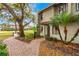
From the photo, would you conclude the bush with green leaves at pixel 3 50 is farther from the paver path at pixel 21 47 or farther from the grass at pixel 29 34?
the grass at pixel 29 34

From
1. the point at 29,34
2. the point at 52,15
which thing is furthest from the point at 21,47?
the point at 52,15

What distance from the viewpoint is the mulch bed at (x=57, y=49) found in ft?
10.2

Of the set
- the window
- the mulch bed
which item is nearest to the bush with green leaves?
the mulch bed

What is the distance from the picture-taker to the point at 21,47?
3.15m

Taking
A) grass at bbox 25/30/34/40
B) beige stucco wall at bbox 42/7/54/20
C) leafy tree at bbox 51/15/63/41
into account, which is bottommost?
grass at bbox 25/30/34/40

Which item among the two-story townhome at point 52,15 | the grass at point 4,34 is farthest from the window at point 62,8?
the grass at point 4,34

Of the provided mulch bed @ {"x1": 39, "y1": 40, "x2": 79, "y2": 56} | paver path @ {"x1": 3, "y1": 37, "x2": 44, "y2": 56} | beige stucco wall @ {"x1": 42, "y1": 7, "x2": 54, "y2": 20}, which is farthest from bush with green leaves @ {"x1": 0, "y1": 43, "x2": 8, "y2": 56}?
beige stucco wall @ {"x1": 42, "y1": 7, "x2": 54, "y2": 20}

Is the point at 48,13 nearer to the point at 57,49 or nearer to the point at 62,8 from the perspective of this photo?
the point at 62,8

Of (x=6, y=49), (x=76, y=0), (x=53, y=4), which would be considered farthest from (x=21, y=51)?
(x=76, y=0)

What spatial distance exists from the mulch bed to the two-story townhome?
80mm

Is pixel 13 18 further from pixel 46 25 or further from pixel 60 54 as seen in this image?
pixel 60 54

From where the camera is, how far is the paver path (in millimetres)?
3133

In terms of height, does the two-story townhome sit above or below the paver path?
above

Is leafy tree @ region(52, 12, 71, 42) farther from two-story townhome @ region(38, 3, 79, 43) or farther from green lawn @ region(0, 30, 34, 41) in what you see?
green lawn @ region(0, 30, 34, 41)
